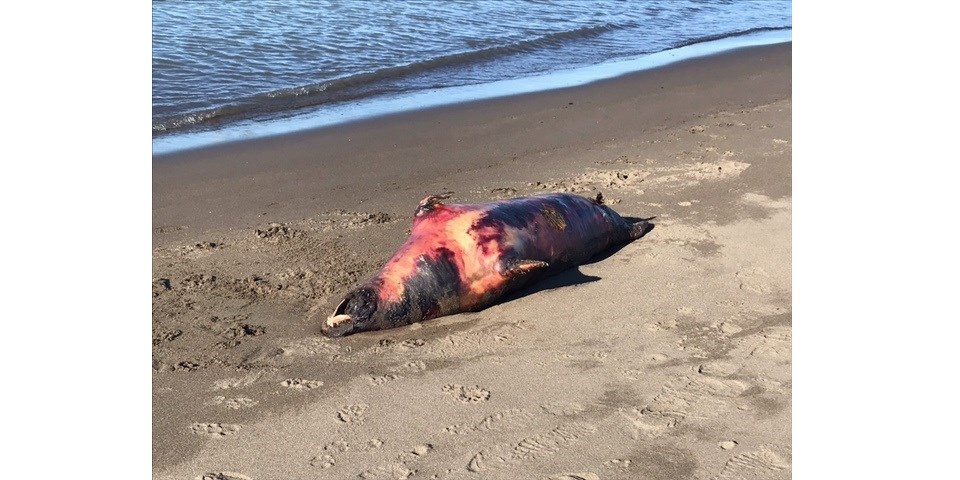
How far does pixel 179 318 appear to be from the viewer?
4531mm

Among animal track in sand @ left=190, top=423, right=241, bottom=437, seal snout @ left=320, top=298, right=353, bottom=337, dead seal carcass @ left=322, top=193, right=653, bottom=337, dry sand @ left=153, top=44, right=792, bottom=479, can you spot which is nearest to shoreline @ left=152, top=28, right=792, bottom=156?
dry sand @ left=153, top=44, right=792, bottom=479

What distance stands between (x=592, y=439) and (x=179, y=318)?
221 centimetres

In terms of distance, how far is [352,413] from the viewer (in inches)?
142

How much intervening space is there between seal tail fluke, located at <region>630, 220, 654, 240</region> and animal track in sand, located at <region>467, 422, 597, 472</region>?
87.1 inches

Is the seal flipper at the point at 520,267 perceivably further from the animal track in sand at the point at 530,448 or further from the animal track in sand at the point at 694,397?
the animal track in sand at the point at 530,448

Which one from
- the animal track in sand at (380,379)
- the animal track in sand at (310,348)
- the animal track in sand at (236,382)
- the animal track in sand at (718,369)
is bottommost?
the animal track in sand at (718,369)

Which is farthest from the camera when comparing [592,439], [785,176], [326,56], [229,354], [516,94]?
[326,56]

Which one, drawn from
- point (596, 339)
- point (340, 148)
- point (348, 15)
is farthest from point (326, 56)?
point (596, 339)

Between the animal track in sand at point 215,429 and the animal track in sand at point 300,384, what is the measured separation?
0.36 meters

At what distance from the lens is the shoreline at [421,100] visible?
789 cm

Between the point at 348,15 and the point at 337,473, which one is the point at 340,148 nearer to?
the point at 337,473

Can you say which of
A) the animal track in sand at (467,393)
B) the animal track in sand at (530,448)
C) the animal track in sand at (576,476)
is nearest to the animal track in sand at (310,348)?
the animal track in sand at (467,393)

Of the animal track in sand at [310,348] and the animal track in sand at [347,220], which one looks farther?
the animal track in sand at [347,220]

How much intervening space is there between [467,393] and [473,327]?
2.38ft
